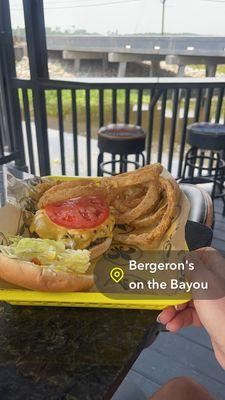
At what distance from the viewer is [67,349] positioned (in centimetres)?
73

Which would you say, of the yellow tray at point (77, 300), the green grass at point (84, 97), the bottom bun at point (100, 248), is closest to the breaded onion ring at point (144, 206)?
the bottom bun at point (100, 248)

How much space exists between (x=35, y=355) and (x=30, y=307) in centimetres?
16

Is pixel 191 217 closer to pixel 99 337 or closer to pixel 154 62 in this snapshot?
pixel 99 337

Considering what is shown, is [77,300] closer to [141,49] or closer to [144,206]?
[144,206]

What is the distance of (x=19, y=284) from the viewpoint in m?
0.82

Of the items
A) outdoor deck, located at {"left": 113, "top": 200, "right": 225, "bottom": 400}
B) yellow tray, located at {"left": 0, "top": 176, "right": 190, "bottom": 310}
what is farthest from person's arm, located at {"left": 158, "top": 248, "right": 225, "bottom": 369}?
outdoor deck, located at {"left": 113, "top": 200, "right": 225, "bottom": 400}

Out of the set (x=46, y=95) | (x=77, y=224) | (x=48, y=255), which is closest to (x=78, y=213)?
(x=77, y=224)

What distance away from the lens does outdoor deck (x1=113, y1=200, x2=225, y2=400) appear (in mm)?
1696

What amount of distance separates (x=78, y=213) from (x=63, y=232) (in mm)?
87

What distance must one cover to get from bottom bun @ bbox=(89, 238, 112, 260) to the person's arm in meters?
0.25

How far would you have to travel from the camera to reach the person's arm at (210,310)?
30.1 inches

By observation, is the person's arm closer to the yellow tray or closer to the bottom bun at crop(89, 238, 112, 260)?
the yellow tray

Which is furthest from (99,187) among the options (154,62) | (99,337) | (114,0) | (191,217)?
(154,62)

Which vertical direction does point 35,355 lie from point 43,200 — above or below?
below
